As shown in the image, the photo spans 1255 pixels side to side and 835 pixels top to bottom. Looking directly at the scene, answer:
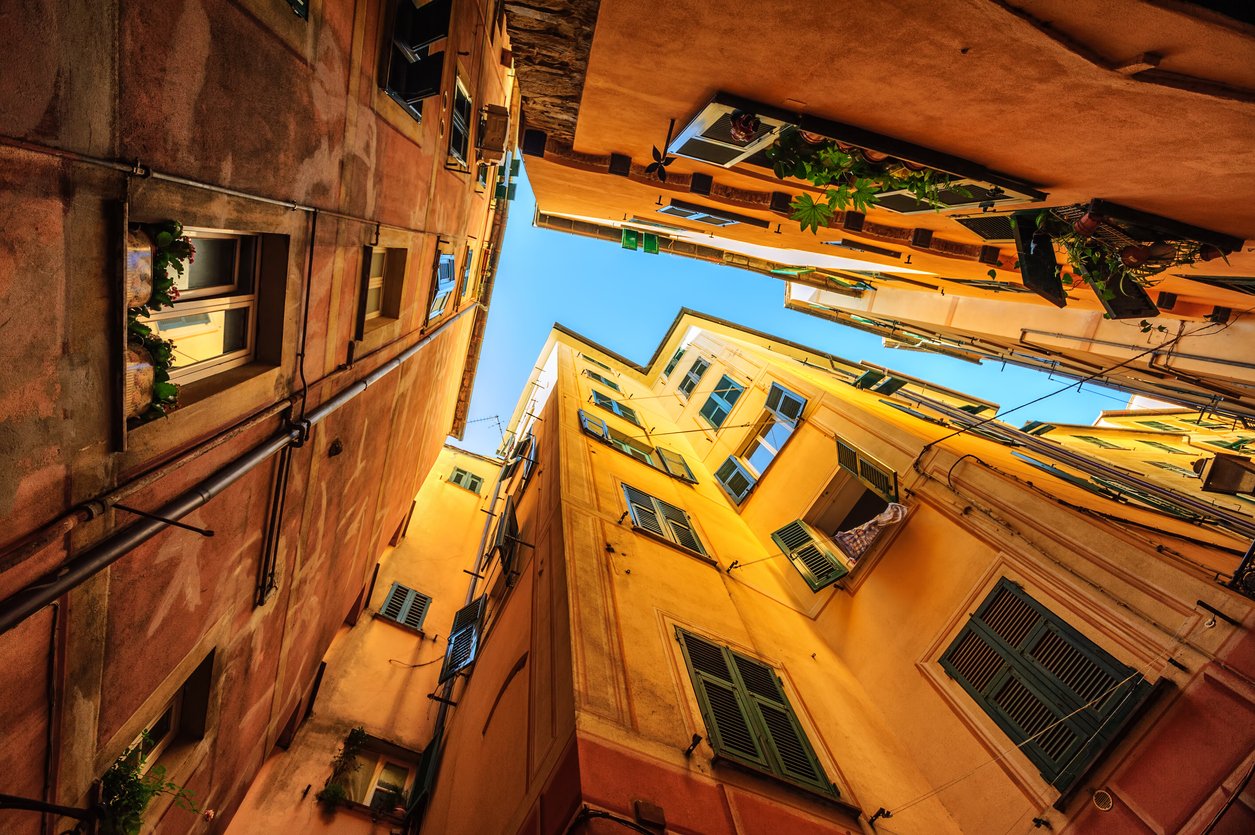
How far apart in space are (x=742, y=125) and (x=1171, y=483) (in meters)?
15.6

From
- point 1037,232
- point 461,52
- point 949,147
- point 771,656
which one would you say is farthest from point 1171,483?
point 461,52

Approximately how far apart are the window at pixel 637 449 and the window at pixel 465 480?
9.90 metres

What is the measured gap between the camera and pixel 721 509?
42.1 ft

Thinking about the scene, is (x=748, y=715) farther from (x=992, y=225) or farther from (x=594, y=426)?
(x=594, y=426)

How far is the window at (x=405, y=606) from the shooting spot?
13.9 metres

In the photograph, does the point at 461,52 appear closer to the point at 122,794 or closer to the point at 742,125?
the point at 742,125

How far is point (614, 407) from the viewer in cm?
1700

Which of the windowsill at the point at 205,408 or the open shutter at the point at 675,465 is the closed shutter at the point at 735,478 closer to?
the open shutter at the point at 675,465

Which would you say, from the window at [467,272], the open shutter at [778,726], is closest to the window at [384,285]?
the window at [467,272]

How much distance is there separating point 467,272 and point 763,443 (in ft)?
27.1

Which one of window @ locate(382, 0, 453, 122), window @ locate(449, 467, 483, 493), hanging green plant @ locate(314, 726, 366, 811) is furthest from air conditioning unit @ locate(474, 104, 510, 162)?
window @ locate(449, 467, 483, 493)

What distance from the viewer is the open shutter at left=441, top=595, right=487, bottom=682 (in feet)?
31.1

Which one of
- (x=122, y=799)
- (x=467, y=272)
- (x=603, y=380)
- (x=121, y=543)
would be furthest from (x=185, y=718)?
(x=603, y=380)

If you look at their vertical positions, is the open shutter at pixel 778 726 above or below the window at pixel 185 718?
above
